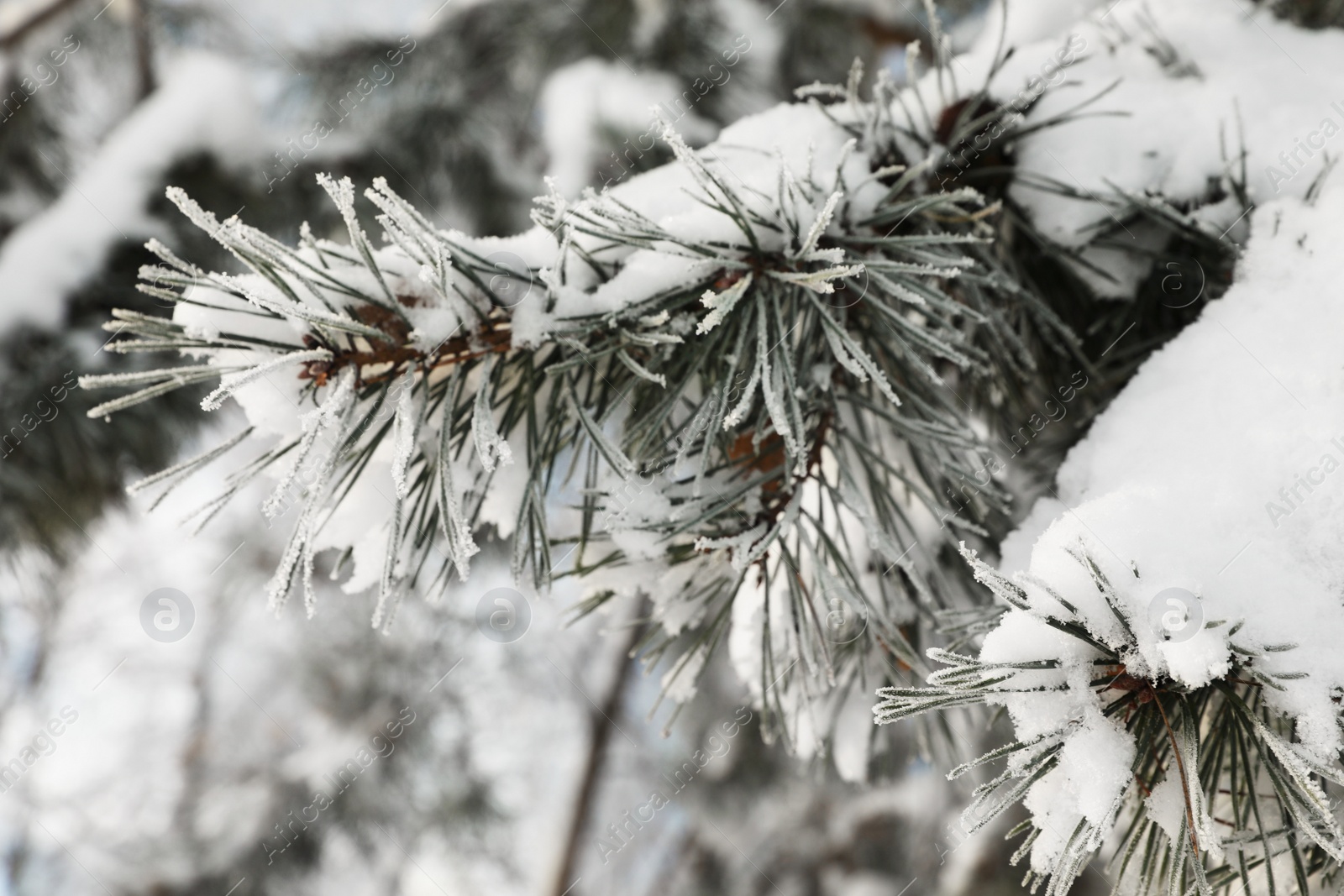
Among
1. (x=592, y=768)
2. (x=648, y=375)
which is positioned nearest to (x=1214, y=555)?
(x=648, y=375)

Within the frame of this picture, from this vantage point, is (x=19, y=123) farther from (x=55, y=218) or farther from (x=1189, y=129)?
(x=1189, y=129)

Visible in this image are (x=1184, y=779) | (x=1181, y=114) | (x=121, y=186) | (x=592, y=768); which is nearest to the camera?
(x=1184, y=779)

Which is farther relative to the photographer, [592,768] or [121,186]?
[592,768]

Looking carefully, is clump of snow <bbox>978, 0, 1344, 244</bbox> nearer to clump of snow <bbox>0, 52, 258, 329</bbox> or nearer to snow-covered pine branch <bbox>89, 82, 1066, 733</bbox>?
snow-covered pine branch <bbox>89, 82, 1066, 733</bbox>

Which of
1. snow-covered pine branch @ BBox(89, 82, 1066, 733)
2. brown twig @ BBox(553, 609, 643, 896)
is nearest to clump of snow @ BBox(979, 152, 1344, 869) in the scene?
snow-covered pine branch @ BBox(89, 82, 1066, 733)

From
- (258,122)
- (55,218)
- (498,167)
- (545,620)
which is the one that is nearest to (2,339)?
Answer: (55,218)

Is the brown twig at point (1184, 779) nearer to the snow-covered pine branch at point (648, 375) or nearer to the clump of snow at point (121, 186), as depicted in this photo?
the snow-covered pine branch at point (648, 375)

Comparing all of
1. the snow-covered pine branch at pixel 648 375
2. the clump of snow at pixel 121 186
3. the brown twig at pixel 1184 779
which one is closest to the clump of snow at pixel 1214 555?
the brown twig at pixel 1184 779

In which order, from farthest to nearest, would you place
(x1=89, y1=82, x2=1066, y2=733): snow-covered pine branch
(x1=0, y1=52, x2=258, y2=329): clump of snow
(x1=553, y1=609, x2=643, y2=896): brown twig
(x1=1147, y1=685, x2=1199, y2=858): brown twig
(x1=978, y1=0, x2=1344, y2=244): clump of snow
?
(x1=553, y1=609, x2=643, y2=896): brown twig < (x1=0, y1=52, x2=258, y2=329): clump of snow < (x1=978, y1=0, x2=1344, y2=244): clump of snow < (x1=89, y1=82, x2=1066, y2=733): snow-covered pine branch < (x1=1147, y1=685, x2=1199, y2=858): brown twig

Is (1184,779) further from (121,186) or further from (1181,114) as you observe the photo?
(121,186)

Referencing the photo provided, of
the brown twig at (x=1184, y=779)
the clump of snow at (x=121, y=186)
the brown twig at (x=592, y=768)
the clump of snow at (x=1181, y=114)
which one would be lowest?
the brown twig at (x=592, y=768)

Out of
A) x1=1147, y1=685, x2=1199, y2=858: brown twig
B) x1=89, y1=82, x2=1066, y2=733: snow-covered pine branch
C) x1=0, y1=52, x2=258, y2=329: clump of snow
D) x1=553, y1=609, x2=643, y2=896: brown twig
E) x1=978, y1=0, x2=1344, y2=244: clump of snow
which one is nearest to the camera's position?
x1=1147, y1=685, x2=1199, y2=858: brown twig
